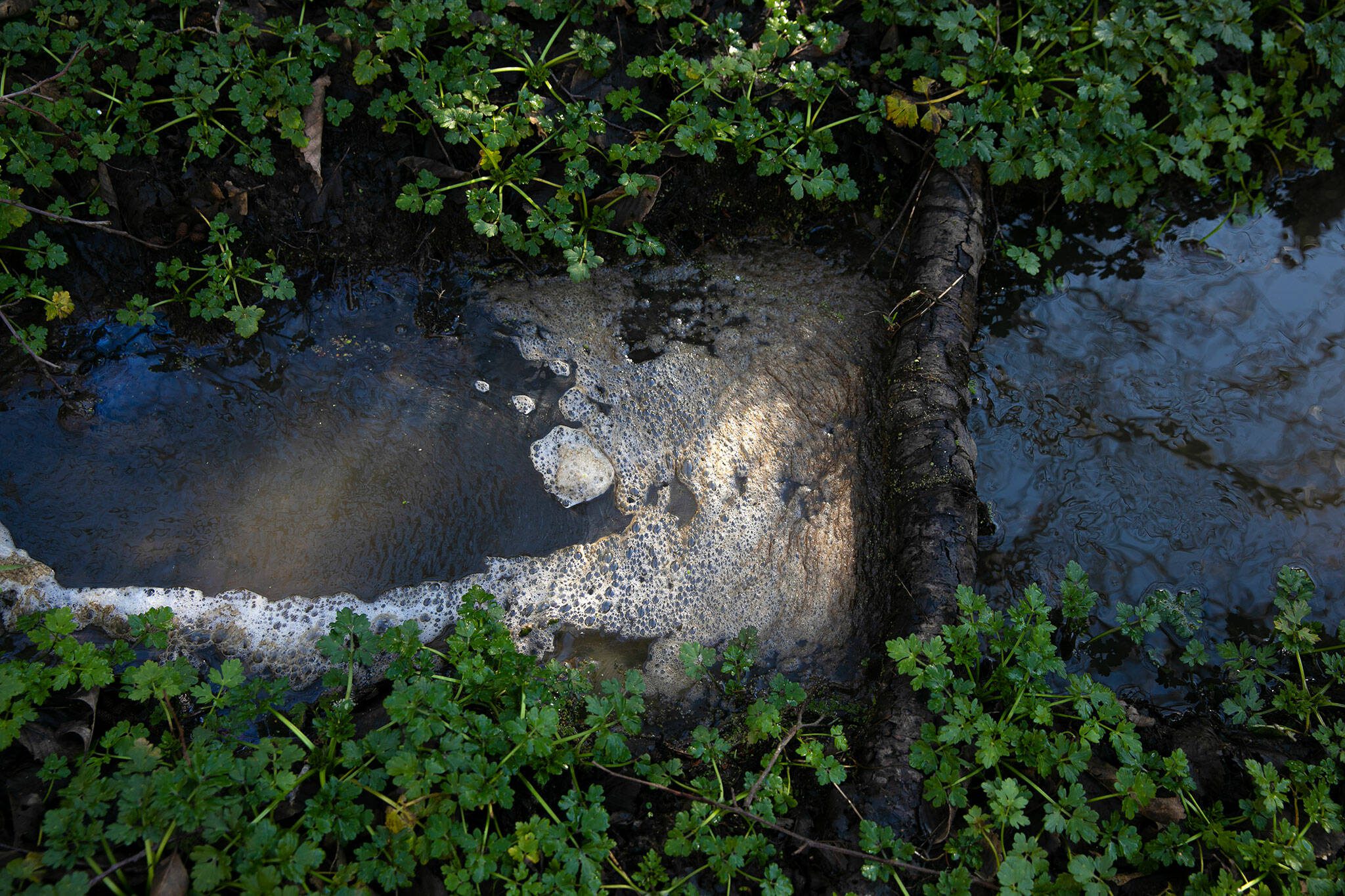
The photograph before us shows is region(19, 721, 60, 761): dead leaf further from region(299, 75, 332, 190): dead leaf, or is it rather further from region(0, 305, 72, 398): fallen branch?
region(299, 75, 332, 190): dead leaf

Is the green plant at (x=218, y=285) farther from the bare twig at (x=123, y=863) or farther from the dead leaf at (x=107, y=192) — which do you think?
the bare twig at (x=123, y=863)

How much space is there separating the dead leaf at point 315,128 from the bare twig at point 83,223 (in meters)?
0.65

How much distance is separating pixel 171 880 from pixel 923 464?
2.51 meters

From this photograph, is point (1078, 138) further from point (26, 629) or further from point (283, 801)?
point (26, 629)

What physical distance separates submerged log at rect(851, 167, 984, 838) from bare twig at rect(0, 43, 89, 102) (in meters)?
3.23

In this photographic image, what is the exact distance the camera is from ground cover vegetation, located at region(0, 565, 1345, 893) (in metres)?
1.89

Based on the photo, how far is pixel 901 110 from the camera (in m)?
3.04

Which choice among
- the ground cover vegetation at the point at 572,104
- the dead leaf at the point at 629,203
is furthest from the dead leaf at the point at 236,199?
the dead leaf at the point at 629,203

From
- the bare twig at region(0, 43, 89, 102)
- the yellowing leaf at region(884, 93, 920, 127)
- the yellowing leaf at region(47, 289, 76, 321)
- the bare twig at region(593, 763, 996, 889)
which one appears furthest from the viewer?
the yellowing leaf at region(884, 93, 920, 127)

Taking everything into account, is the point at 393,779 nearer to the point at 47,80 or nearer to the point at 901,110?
the point at 47,80

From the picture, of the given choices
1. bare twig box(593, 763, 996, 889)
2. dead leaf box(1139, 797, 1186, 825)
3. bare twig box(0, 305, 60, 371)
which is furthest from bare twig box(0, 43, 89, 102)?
dead leaf box(1139, 797, 1186, 825)

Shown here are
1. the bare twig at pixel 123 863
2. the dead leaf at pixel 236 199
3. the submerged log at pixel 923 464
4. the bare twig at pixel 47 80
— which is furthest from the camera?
the dead leaf at pixel 236 199

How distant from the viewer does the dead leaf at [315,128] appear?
9.73 ft

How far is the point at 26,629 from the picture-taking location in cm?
219
